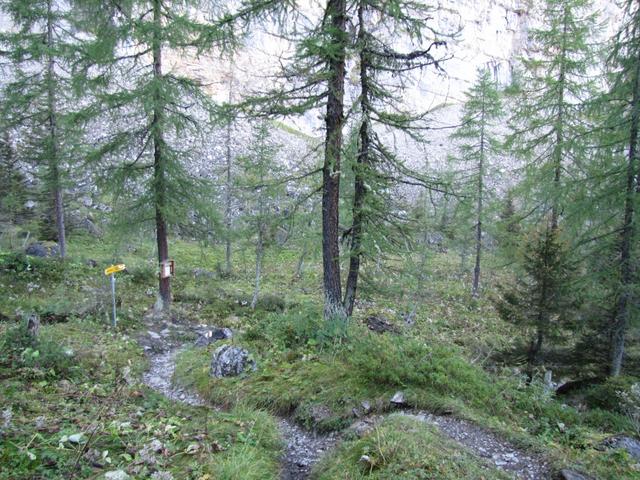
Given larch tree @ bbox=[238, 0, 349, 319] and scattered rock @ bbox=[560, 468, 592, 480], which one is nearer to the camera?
scattered rock @ bbox=[560, 468, 592, 480]

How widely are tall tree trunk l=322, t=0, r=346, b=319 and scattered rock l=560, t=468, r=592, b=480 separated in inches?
155

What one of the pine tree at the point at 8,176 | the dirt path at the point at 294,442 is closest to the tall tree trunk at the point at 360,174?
the dirt path at the point at 294,442

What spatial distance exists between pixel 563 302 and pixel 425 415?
312 inches

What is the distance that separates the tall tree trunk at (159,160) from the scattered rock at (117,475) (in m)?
9.22

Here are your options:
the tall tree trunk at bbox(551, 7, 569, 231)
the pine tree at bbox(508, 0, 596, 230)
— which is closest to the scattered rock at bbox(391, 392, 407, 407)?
the pine tree at bbox(508, 0, 596, 230)

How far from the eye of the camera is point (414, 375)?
16.6 feet

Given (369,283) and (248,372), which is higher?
(369,283)

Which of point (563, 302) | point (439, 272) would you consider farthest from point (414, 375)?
point (439, 272)

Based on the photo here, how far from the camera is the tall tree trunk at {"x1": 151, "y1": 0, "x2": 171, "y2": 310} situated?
1065 cm

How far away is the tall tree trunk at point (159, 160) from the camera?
10654mm

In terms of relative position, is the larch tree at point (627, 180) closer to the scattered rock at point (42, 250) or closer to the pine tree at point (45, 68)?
the pine tree at point (45, 68)

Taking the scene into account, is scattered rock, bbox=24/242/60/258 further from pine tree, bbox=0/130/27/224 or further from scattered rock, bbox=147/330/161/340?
scattered rock, bbox=147/330/161/340

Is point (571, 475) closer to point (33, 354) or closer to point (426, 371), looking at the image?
point (426, 371)

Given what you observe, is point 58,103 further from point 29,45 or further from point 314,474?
point 314,474
